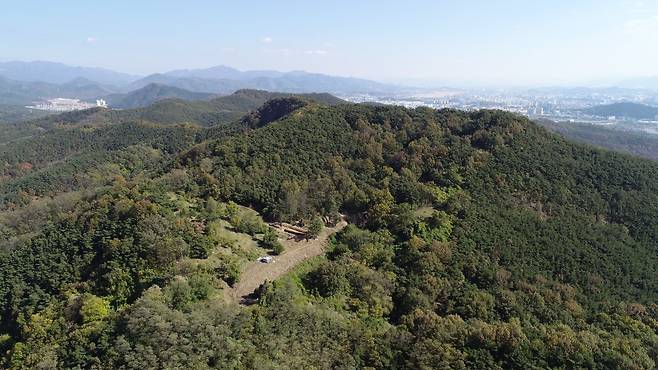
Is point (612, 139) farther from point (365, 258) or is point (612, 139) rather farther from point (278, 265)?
point (278, 265)

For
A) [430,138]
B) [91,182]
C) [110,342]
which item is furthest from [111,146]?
[110,342]

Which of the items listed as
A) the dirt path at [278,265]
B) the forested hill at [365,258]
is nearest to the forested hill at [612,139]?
the forested hill at [365,258]

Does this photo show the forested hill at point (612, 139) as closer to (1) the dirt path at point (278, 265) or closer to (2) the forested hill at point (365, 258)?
(2) the forested hill at point (365, 258)

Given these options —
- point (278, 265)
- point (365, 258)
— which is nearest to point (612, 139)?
point (365, 258)

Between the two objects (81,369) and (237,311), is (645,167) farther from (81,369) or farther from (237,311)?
(81,369)

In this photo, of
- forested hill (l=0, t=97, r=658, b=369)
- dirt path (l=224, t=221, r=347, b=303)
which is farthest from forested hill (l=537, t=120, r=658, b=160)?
dirt path (l=224, t=221, r=347, b=303)

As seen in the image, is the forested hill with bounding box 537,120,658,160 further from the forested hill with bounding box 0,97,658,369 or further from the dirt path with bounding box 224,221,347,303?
the dirt path with bounding box 224,221,347,303

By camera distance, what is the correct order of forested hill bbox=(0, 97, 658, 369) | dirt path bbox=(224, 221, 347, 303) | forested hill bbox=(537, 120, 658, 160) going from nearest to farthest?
forested hill bbox=(0, 97, 658, 369), dirt path bbox=(224, 221, 347, 303), forested hill bbox=(537, 120, 658, 160)
